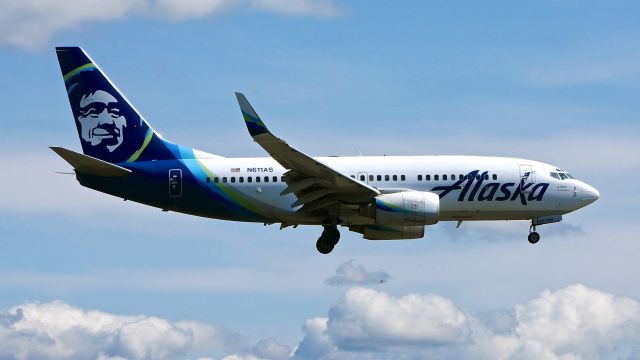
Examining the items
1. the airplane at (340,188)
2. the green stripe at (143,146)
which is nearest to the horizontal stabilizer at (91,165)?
the airplane at (340,188)

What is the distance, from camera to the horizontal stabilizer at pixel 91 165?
67.3 meters

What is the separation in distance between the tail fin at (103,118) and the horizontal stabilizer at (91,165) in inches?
68.7

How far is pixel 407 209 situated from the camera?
67062 millimetres

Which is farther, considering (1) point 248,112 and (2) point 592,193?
(2) point 592,193

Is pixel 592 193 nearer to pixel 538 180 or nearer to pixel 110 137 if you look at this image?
pixel 538 180

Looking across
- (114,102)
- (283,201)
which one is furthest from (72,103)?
(283,201)

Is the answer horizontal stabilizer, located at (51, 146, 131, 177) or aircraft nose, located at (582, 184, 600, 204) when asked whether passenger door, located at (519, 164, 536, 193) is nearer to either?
aircraft nose, located at (582, 184, 600, 204)

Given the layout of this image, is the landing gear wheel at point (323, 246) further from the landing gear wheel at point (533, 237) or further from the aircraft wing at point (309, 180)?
the landing gear wheel at point (533, 237)

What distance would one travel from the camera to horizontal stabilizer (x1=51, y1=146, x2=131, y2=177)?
67312 mm

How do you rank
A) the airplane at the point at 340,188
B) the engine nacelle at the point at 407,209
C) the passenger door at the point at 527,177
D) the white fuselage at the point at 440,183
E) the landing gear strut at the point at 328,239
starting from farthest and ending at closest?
the landing gear strut at the point at 328,239 → the passenger door at the point at 527,177 → the white fuselage at the point at 440,183 → the airplane at the point at 340,188 → the engine nacelle at the point at 407,209

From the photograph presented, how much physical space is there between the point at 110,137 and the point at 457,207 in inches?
→ 715

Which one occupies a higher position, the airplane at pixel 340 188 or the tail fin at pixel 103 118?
the tail fin at pixel 103 118

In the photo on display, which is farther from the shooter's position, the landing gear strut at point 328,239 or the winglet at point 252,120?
the landing gear strut at point 328,239

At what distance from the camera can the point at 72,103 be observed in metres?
72.9
